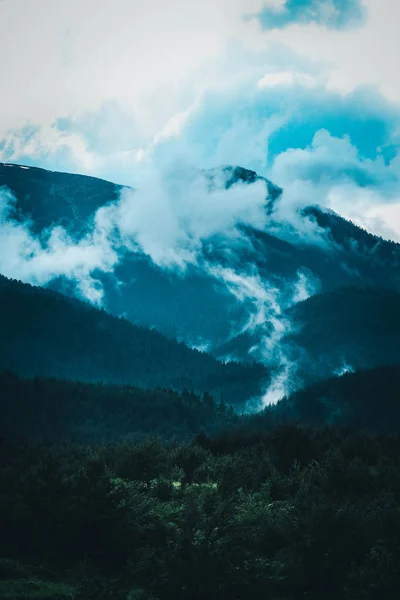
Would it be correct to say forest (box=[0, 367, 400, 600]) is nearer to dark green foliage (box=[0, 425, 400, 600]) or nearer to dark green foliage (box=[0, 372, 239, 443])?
dark green foliage (box=[0, 425, 400, 600])

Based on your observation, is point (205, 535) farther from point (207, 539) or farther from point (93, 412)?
point (93, 412)

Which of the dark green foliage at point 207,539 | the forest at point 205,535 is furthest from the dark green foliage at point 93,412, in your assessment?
the dark green foliage at point 207,539

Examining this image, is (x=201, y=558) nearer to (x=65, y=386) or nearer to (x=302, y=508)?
(x=302, y=508)

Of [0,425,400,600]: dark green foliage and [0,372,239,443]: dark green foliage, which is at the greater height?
[0,372,239,443]: dark green foliage

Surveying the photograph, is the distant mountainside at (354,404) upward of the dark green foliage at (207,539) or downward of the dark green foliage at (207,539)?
→ upward

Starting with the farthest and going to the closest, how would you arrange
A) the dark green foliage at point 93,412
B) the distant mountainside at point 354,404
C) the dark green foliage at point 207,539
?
1. the distant mountainside at point 354,404
2. the dark green foliage at point 93,412
3. the dark green foliage at point 207,539

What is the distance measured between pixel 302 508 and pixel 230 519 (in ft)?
12.7

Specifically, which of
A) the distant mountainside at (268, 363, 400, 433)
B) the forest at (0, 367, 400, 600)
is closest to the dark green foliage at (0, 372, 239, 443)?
the distant mountainside at (268, 363, 400, 433)

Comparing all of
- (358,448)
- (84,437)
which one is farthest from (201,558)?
(84,437)

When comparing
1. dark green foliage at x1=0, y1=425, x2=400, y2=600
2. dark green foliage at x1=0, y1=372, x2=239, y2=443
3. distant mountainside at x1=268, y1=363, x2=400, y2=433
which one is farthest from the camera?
distant mountainside at x1=268, y1=363, x2=400, y2=433

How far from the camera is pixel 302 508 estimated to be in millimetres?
30484

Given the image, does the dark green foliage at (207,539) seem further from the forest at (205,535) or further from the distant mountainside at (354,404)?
the distant mountainside at (354,404)

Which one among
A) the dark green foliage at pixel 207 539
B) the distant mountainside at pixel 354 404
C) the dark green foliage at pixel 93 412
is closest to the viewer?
the dark green foliage at pixel 207 539

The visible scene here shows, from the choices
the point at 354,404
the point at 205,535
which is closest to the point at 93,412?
the point at 354,404
